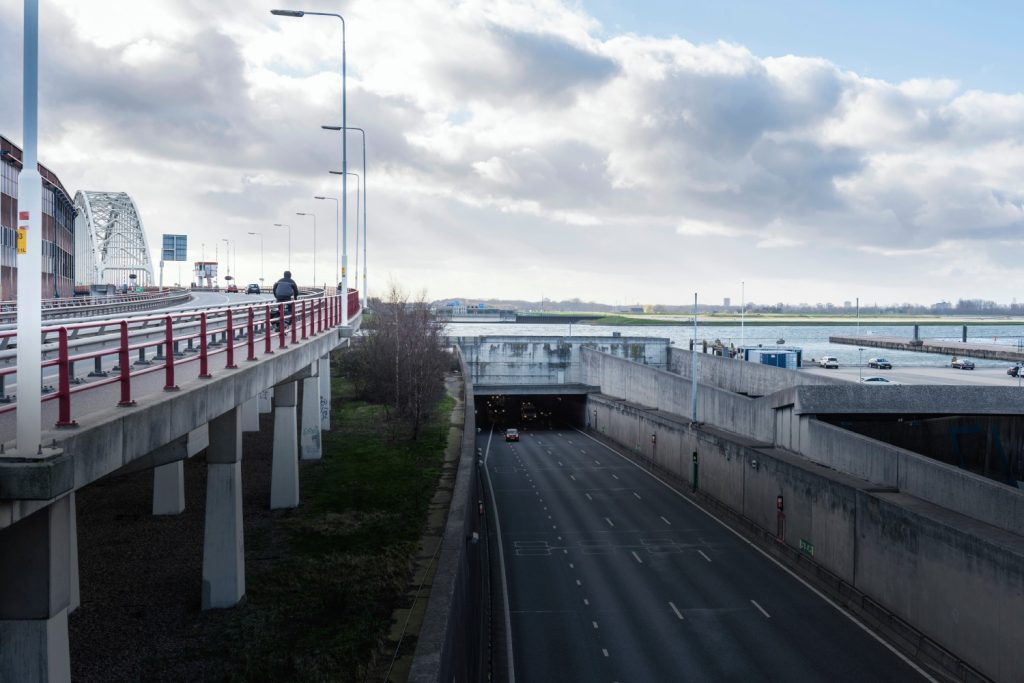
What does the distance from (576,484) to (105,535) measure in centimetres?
2672

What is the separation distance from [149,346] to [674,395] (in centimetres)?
4423

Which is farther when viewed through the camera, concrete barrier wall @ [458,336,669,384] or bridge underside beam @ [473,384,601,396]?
concrete barrier wall @ [458,336,669,384]

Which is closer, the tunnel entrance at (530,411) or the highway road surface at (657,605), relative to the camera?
the highway road surface at (657,605)

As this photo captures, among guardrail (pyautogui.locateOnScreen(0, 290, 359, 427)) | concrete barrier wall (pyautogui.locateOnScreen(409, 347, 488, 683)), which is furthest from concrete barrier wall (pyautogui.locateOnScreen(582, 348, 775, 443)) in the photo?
guardrail (pyautogui.locateOnScreen(0, 290, 359, 427))

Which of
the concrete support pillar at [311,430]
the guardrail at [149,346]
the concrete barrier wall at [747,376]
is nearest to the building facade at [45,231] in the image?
the concrete support pillar at [311,430]

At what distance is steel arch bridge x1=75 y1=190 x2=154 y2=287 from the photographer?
16212 cm

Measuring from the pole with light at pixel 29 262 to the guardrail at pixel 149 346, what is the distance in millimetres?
558

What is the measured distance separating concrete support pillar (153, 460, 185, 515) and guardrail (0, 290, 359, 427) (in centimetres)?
523

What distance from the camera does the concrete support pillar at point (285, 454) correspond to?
29.5m

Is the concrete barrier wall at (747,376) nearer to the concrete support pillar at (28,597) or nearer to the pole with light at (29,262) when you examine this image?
the concrete support pillar at (28,597)

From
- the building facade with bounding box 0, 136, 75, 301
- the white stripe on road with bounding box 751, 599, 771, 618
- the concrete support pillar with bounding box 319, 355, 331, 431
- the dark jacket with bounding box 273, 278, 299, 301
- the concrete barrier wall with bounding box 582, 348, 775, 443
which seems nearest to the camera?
the white stripe on road with bounding box 751, 599, 771, 618

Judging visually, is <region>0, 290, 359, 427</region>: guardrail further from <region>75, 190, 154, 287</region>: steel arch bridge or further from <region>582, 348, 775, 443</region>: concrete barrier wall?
<region>75, 190, 154, 287</region>: steel arch bridge

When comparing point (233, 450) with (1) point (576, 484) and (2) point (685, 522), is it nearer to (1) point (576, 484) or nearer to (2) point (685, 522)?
(2) point (685, 522)

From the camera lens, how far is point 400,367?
55.5m
